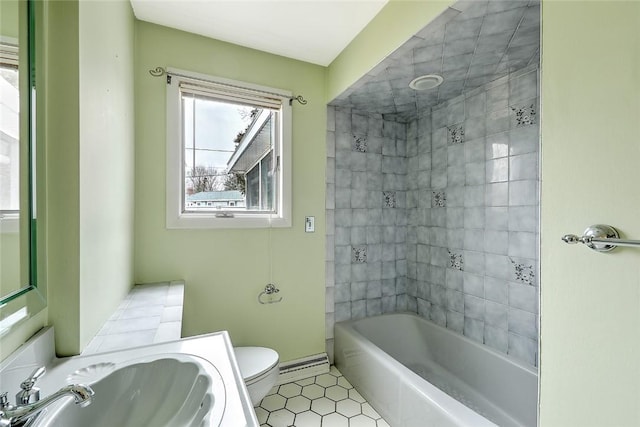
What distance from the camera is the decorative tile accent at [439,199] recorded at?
7.23 ft

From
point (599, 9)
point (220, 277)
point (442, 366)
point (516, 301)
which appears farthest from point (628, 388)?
point (220, 277)

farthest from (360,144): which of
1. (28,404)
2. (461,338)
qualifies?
(28,404)

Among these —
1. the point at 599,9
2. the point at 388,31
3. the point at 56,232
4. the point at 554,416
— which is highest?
the point at 388,31

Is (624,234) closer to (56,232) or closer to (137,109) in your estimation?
(56,232)

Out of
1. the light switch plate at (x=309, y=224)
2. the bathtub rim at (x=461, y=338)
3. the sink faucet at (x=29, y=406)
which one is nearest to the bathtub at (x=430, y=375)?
the bathtub rim at (x=461, y=338)

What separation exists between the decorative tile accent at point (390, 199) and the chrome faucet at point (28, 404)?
2.19m

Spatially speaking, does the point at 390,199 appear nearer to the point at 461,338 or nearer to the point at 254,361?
the point at 461,338

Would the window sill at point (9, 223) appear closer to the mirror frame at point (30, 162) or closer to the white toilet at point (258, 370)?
the mirror frame at point (30, 162)

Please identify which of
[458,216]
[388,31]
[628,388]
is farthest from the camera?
[458,216]

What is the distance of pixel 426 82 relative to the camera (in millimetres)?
1825

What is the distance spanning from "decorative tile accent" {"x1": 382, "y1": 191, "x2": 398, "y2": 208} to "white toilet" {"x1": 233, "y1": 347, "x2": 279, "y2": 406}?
145cm

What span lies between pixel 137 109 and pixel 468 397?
2.69 metres

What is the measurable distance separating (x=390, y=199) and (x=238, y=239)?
1303 mm

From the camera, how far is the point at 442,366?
2.10 meters
